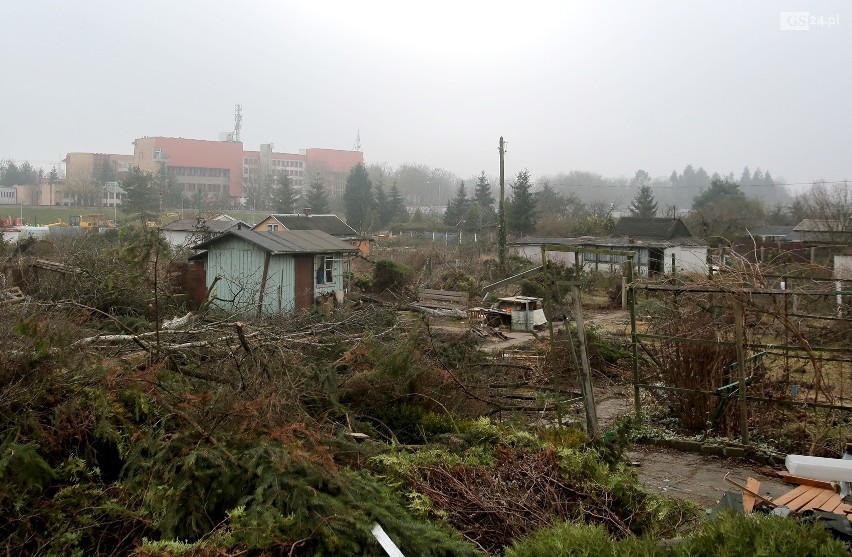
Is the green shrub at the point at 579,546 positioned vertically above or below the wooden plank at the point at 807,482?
above

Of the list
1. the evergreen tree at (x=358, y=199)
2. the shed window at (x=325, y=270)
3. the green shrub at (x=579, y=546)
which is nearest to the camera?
the green shrub at (x=579, y=546)

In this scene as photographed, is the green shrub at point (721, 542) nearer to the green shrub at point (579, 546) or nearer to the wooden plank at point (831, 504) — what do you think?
the green shrub at point (579, 546)

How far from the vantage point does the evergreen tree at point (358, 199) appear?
6194 centimetres

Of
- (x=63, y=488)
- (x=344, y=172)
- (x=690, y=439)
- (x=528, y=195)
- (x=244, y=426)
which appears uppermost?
(x=344, y=172)

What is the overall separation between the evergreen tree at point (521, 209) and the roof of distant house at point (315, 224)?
44.0 ft

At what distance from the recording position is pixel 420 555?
428 cm

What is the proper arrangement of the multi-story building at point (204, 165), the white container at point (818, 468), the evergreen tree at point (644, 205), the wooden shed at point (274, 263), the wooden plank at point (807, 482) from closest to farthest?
1. the white container at point (818, 468)
2. the wooden plank at point (807, 482)
3. the wooden shed at point (274, 263)
4. the evergreen tree at point (644, 205)
5. the multi-story building at point (204, 165)

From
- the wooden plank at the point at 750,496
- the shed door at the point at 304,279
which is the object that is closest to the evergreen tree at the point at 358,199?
the shed door at the point at 304,279

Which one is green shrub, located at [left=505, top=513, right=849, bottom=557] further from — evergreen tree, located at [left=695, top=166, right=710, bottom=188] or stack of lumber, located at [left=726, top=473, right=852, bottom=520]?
evergreen tree, located at [left=695, top=166, right=710, bottom=188]

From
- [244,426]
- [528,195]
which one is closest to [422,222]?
[528,195]

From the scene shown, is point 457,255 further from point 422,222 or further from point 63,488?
point 63,488

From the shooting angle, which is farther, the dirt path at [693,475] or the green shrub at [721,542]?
the dirt path at [693,475]

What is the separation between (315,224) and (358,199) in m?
21.6

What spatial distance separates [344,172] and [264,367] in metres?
107
